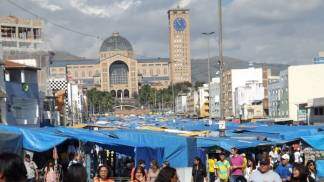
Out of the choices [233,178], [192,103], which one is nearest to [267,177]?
[233,178]

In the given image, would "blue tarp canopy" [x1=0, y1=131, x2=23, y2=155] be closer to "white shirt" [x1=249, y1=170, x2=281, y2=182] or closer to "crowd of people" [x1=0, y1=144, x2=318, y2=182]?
"crowd of people" [x1=0, y1=144, x2=318, y2=182]

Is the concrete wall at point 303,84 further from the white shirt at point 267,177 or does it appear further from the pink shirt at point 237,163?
the white shirt at point 267,177

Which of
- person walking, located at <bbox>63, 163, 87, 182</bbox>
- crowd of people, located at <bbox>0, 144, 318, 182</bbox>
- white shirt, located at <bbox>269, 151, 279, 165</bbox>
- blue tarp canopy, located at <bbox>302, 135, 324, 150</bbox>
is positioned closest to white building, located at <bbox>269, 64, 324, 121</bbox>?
crowd of people, located at <bbox>0, 144, 318, 182</bbox>

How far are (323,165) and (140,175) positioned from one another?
712 centimetres

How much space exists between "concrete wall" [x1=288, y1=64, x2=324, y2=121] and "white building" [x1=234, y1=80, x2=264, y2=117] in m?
26.6

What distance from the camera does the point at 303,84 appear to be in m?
91.9

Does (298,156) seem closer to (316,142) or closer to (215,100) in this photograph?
(316,142)

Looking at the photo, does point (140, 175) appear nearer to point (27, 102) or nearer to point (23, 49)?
point (27, 102)

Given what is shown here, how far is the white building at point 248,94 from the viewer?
120 m

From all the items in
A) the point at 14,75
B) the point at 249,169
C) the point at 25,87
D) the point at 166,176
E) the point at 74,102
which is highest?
the point at 14,75

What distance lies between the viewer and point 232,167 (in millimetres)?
19688

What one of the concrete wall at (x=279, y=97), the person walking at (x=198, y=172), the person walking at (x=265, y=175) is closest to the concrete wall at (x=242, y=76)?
the concrete wall at (x=279, y=97)

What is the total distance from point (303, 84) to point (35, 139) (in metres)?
76.6

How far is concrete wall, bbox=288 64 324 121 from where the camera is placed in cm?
9106
